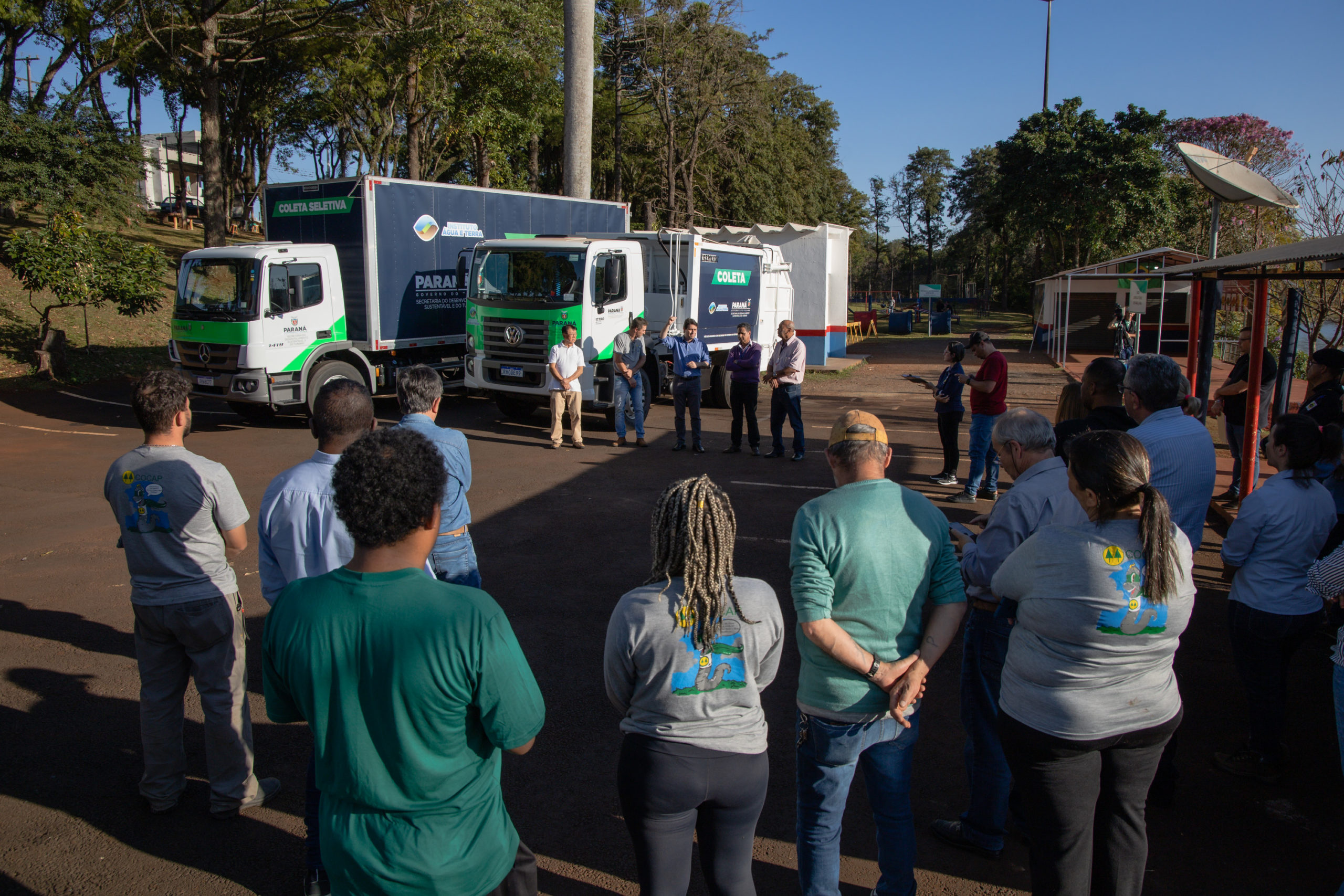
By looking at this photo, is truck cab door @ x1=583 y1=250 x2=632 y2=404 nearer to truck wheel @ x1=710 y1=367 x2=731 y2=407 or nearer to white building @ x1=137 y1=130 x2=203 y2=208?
truck wheel @ x1=710 y1=367 x2=731 y2=407

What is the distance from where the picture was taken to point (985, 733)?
3.21m

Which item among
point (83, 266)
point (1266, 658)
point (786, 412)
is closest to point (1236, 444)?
point (786, 412)

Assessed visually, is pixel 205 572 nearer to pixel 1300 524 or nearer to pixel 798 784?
pixel 798 784

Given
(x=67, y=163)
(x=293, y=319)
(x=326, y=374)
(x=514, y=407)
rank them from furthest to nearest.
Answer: (x=67, y=163) < (x=514, y=407) < (x=326, y=374) < (x=293, y=319)

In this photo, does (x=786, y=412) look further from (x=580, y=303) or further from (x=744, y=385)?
(x=580, y=303)

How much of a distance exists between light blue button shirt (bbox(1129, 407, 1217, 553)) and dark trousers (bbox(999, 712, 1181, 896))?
1.44 m

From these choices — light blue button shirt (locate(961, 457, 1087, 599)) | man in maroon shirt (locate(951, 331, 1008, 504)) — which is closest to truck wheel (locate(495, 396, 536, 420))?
man in maroon shirt (locate(951, 331, 1008, 504))

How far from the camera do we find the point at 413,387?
415cm

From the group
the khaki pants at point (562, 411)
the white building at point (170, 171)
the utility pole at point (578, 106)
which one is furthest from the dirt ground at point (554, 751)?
the white building at point (170, 171)

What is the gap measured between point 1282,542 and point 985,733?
1.55 m

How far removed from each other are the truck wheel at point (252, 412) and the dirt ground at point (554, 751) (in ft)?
15.3

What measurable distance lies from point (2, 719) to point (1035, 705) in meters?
4.80

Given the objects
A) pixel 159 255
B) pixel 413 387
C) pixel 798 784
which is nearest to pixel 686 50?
pixel 159 255

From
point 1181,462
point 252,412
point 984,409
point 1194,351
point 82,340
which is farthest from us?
point 82,340
